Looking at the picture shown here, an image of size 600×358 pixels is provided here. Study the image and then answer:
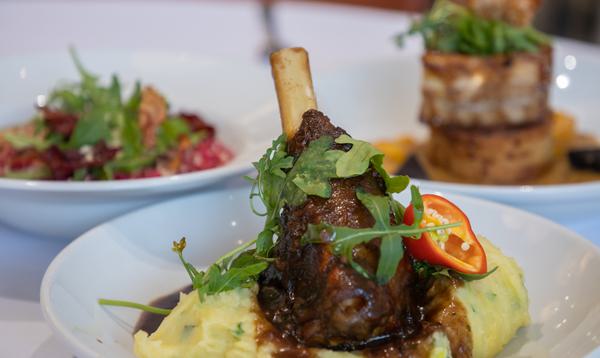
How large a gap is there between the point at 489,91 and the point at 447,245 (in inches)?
65.2

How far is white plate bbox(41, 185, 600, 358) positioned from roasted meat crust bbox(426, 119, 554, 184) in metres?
1.02

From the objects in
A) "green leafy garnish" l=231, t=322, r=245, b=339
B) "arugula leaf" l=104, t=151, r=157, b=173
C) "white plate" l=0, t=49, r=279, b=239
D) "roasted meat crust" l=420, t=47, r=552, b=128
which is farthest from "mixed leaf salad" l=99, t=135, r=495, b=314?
"roasted meat crust" l=420, t=47, r=552, b=128

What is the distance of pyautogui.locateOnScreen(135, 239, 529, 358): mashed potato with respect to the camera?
1688 millimetres

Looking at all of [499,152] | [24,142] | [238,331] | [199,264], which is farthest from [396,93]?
[238,331]

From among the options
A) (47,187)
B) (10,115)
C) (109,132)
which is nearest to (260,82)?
(109,132)

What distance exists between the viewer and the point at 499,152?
3.44 m

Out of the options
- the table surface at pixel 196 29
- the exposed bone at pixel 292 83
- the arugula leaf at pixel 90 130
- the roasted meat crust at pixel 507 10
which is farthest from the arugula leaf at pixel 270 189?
the table surface at pixel 196 29

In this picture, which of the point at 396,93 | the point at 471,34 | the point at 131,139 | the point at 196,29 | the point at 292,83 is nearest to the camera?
the point at 292,83

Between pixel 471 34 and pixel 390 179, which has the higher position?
pixel 471 34

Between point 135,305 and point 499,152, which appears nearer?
point 135,305

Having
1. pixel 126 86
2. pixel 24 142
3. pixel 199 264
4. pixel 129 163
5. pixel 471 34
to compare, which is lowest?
pixel 199 264

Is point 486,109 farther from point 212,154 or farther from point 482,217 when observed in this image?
point 212,154

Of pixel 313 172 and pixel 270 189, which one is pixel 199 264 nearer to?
pixel 270 189

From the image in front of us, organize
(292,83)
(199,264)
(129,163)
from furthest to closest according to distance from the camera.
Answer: (129,163) < (199,264) < (292,83)
